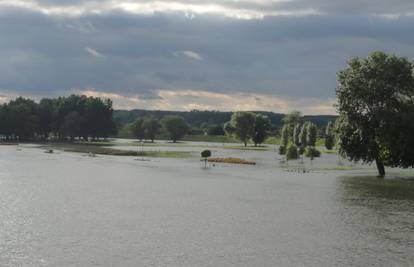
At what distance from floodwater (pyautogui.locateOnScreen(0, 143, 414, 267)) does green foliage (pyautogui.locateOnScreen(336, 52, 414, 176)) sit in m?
7.91

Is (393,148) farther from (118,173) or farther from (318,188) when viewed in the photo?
(118,173)

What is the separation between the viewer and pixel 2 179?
259 feet

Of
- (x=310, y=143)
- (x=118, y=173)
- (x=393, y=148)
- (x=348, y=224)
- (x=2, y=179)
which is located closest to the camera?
(x=348, y=224)

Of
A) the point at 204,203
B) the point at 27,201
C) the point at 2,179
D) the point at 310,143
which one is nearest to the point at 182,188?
the point at 204,203

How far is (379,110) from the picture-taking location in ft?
282

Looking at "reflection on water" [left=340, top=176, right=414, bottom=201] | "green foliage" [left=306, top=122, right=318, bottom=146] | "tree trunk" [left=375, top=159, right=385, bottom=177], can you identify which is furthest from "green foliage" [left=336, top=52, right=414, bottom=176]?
"green foliage" [left=306, top=122, right=318, bottom=146]

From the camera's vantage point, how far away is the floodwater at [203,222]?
111 ft

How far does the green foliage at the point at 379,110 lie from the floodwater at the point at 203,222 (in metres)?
7.91

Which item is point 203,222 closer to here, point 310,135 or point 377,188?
point 377,188

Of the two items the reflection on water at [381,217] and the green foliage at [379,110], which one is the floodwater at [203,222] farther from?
the green foliage at [379,110]

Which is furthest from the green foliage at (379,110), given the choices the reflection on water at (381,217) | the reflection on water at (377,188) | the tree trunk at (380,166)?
the reflection on water at (381,217)

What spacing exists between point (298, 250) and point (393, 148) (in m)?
53.1

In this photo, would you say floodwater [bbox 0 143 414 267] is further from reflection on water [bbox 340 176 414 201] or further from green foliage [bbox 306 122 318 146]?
green foliage [bbox 306 122 318 146]

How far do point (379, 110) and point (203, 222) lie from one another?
49.8 meters
